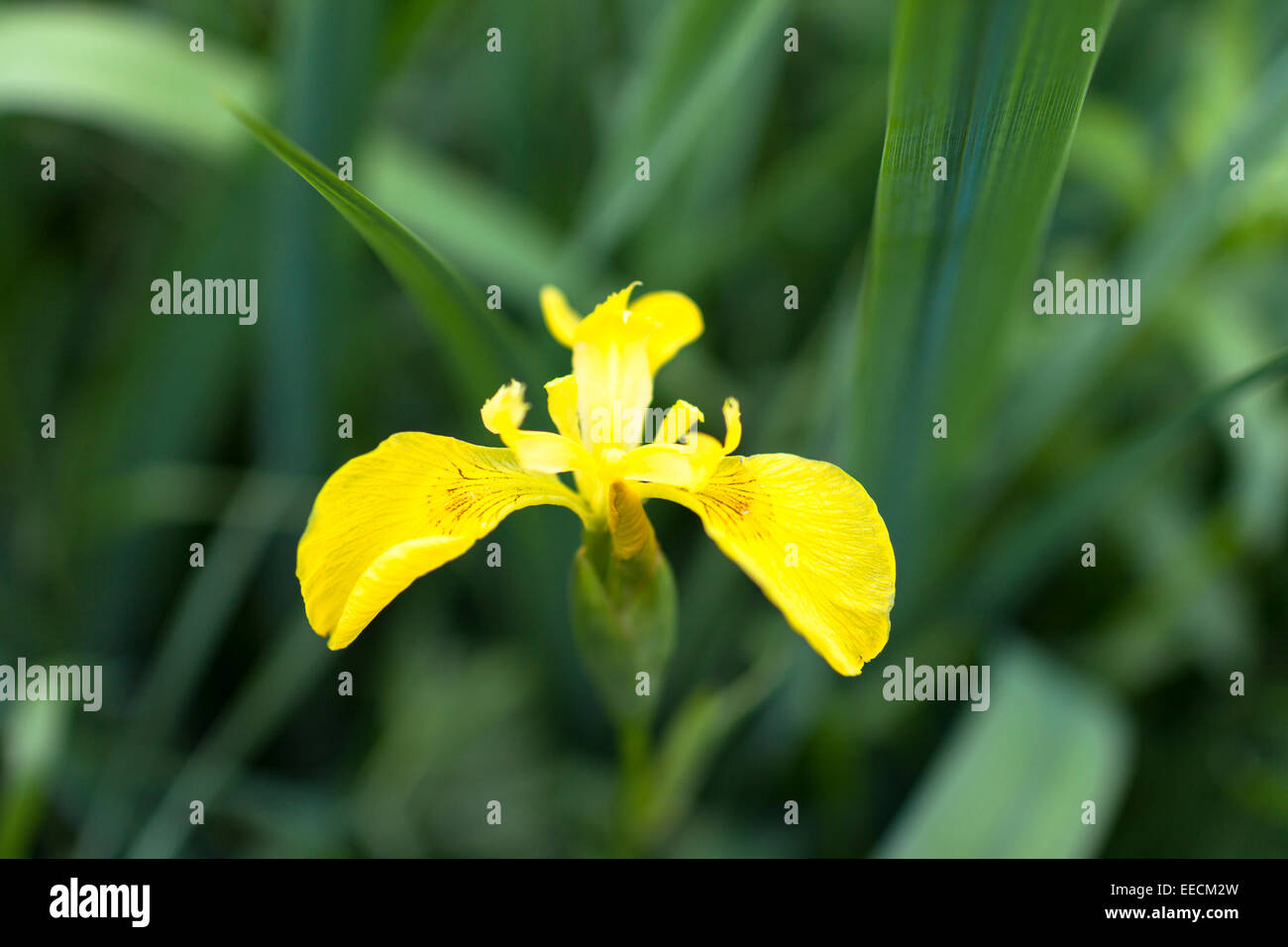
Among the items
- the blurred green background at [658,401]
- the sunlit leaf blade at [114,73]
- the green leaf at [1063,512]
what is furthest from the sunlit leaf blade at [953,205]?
the sunlit leaf blade at [114,73]

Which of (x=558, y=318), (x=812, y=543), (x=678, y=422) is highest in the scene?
(x=558, y=318)

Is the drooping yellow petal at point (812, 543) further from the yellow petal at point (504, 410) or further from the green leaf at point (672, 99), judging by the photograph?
the green leaf at point (672, 99)

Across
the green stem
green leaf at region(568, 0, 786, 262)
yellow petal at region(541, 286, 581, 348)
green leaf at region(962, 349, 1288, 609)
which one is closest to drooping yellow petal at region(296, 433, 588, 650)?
yellow petal at region(541, 286, 581, 348)

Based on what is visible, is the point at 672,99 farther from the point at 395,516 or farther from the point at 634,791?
the point at 634,791

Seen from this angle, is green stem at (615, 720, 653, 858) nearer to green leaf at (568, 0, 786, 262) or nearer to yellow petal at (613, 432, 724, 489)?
yellow petal at (613, 432, 724, 489)

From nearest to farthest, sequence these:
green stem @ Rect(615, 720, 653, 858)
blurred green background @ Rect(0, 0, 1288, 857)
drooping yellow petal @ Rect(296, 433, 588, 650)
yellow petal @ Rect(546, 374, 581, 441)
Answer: drooping yellow petal @ Rect(296, 433, 588, 650) → yellow petal @ Rect(546, 374, 581, 441) → green stem @ Rect(615, 720, 653, 858) → blurred green background @ Rect(0, 0, 1288, 857)

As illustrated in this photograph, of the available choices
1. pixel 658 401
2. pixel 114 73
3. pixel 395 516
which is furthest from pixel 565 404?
pixel 114 73
